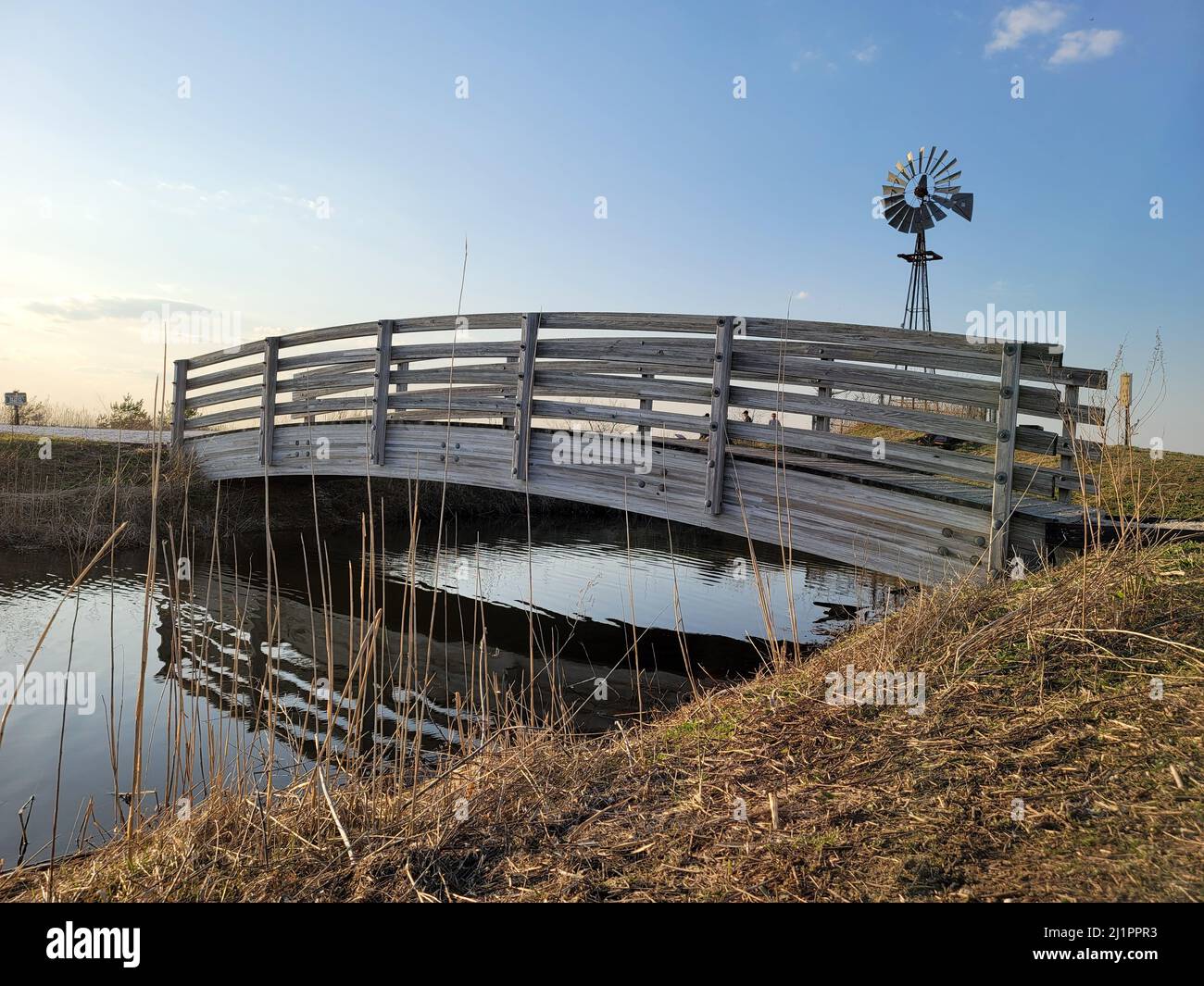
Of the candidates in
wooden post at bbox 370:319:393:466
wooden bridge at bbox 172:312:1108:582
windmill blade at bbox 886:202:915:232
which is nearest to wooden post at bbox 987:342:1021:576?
wooden bridge at bbox 172:312:1108:582

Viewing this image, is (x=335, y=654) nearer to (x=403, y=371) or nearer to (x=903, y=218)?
(x=403, y=371)

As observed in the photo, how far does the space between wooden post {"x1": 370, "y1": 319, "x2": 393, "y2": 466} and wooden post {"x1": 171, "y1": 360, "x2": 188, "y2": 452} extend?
492 centimetres

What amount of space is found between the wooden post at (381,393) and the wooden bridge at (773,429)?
0.02m

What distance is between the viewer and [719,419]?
256 inches

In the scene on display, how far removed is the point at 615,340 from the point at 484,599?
289cm

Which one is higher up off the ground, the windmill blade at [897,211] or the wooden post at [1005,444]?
the windmill blade at [897,211]

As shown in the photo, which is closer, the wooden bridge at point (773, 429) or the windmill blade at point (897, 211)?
the wooden bridge at point (773, 429)

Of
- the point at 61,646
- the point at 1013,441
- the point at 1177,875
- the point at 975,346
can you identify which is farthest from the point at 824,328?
the point at 61,646

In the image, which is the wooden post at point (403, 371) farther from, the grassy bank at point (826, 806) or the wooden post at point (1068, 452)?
the wooden post at point (1068, 452)

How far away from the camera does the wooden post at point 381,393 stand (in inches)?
354

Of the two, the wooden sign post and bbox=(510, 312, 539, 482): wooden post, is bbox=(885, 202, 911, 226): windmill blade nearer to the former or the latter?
bbox=(510, 312, 539, 482): wooden post

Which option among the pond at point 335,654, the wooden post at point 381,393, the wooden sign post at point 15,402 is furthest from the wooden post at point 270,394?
the wooden sign post at point 15,402

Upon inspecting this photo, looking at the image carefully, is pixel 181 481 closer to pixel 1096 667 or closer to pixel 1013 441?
pixel 1013 441

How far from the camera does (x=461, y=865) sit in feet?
6.92
